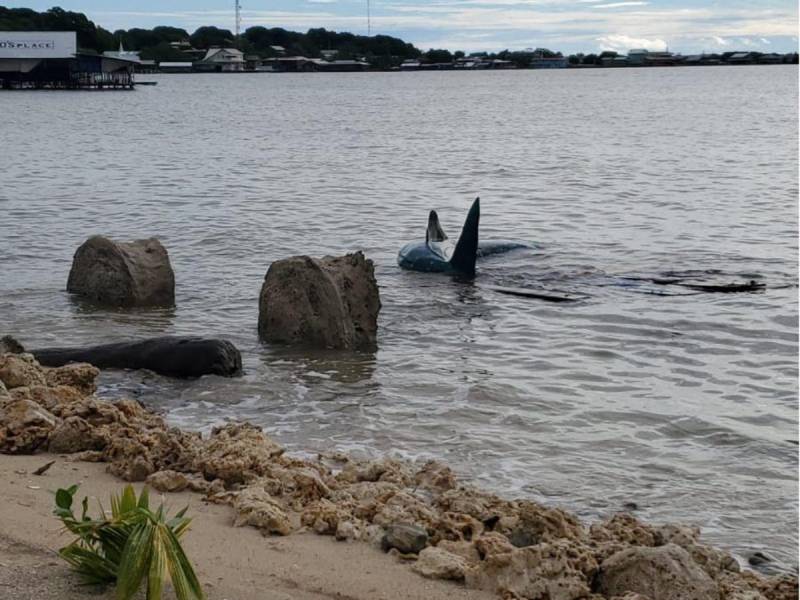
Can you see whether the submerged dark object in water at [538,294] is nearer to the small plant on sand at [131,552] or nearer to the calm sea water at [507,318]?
the calm sea water at [507,318]

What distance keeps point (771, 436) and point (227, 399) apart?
4364 mm

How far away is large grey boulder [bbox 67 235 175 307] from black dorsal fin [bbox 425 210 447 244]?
15.2 ft

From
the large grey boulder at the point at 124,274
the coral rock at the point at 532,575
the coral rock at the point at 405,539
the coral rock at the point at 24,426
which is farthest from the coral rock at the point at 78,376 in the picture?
the coral rock at the point at 532,575

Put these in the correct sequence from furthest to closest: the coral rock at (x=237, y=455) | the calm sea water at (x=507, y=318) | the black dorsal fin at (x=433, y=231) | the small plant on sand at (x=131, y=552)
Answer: the black dorsal fin at (x=433, y=231) → the calm sea water at (x=507, y=318) → the coral rock at (x=237, y=455) → the small plant on sand at (x=131, y=552)

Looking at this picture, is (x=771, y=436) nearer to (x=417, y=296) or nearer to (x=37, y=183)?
(x=417, y=296)

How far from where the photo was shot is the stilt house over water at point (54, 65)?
4166 inches

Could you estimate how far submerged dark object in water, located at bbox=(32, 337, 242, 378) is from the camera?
10.2 m

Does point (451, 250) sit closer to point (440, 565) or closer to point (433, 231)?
point (433, 231)

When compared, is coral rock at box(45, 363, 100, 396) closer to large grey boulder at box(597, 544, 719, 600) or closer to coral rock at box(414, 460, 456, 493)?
coral rock at box(414, 460, 456, 493)

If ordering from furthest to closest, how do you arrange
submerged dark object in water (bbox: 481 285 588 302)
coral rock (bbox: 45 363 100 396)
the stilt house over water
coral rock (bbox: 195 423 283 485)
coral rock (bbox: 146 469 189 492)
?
the stilt house over water, submerged dark object in water (bbox: 481 285 588 302), coral rock (bbox: 45 363 100 396), coral rock (bbox: 195 423 283 485), coral rock (bbox: 146 469 189 492)

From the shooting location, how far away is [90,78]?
4692 inches

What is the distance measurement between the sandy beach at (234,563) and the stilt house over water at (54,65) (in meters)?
106

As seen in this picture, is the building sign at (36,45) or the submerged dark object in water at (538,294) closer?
the submerged dark object in water at (538,294)

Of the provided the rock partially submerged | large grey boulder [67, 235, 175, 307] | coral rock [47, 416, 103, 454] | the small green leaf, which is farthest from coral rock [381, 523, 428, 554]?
large grey boulder [67, 235, 175, 307]
